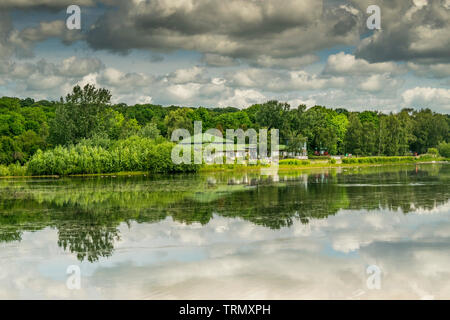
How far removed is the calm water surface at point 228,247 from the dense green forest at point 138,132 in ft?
76.4

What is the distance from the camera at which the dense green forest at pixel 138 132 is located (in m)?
48.3

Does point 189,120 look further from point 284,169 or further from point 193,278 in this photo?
point 193,278

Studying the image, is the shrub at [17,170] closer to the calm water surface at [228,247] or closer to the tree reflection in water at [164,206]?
the tree reflection in water at [164,206]

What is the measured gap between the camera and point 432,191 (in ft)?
91.5

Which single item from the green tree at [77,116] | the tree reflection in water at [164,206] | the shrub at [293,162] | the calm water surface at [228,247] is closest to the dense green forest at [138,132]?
the green tree at [77,116]

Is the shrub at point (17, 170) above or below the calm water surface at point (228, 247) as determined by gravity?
above

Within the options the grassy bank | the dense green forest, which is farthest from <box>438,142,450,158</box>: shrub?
the grassy bank

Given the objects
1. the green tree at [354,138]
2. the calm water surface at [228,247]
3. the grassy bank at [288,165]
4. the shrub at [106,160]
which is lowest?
the calm water surface at [228,247]

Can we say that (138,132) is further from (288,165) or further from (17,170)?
(288,165)

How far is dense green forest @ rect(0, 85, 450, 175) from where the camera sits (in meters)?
48.3

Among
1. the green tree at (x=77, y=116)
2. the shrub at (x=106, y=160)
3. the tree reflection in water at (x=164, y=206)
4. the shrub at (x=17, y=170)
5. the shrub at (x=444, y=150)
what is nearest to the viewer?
the tree reflection in water at (x=164, y=206)

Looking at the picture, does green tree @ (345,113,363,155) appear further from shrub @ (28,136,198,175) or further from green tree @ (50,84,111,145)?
green tree @ (50,84,111,145)

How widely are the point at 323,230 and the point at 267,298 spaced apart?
23.7 ft

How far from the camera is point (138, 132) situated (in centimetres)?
6128
